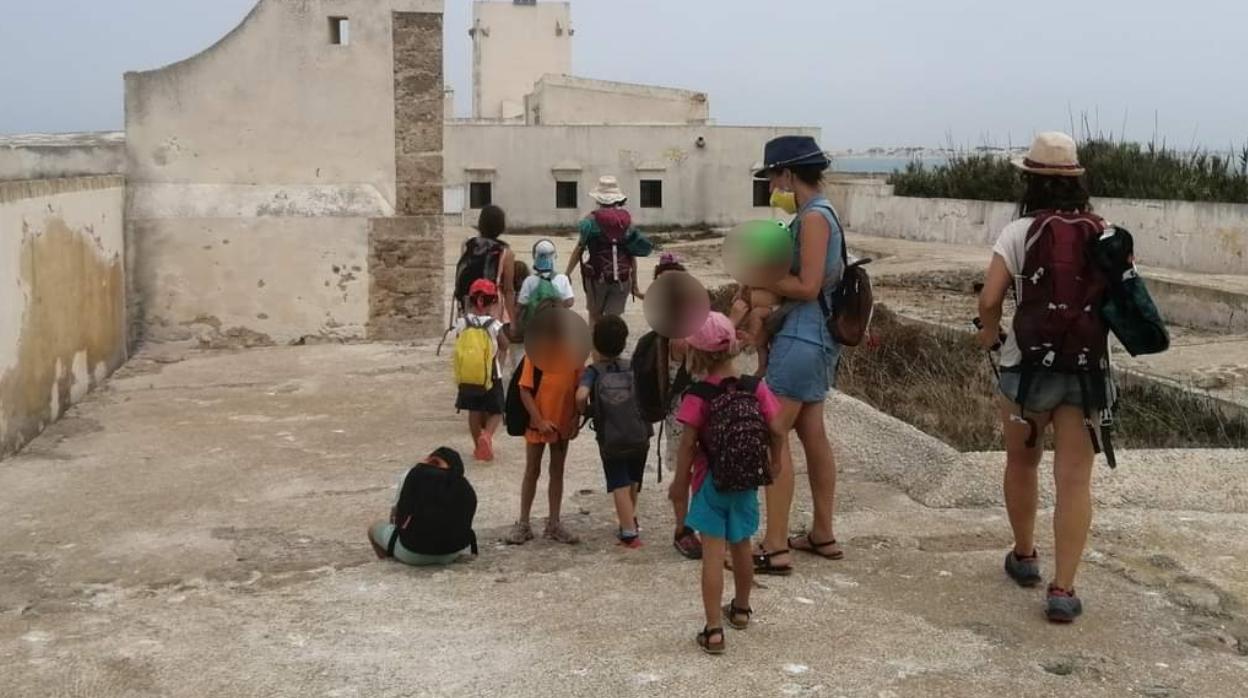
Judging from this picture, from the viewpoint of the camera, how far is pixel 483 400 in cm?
680

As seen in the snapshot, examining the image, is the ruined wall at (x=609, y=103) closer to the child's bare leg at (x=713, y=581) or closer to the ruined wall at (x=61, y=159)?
the ruined wall at (x=61, y=159)

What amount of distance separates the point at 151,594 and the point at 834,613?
2.51 m

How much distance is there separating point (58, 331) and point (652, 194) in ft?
85.8

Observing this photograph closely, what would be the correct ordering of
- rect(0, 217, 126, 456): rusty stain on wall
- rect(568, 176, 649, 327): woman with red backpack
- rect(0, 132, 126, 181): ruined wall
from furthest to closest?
rect(0, 132, 126, 181): ruined wall → rect(568, 176, 649, 327): woman with red backpack → rect(0, 217, 126, 456): rusty stain on wall

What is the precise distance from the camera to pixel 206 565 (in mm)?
4980

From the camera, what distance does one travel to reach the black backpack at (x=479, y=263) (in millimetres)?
7543

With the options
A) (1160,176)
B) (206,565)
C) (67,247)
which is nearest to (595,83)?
(1160,176)

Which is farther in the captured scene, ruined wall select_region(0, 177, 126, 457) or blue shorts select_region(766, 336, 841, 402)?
ruined wall select_region(0, 177, 126, 457)

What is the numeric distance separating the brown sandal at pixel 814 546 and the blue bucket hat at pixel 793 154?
1.47 metres

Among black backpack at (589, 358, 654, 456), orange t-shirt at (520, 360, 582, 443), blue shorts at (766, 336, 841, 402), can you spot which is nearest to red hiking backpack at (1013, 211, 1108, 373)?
blue shorts at (766, 336, 841, 402)

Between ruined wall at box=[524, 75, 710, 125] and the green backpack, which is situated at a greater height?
ruined wall at box=[524, 75, 710, 125]

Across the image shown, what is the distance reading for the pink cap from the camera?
4.09m

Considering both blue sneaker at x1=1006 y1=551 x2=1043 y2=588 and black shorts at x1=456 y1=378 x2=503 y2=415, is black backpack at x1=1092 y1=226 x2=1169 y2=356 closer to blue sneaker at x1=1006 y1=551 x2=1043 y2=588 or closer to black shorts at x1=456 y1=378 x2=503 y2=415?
blue sneaker at x1=1006 y1=551 x2=1043 y2=588

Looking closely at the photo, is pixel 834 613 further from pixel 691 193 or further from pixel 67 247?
pixel 691 193
